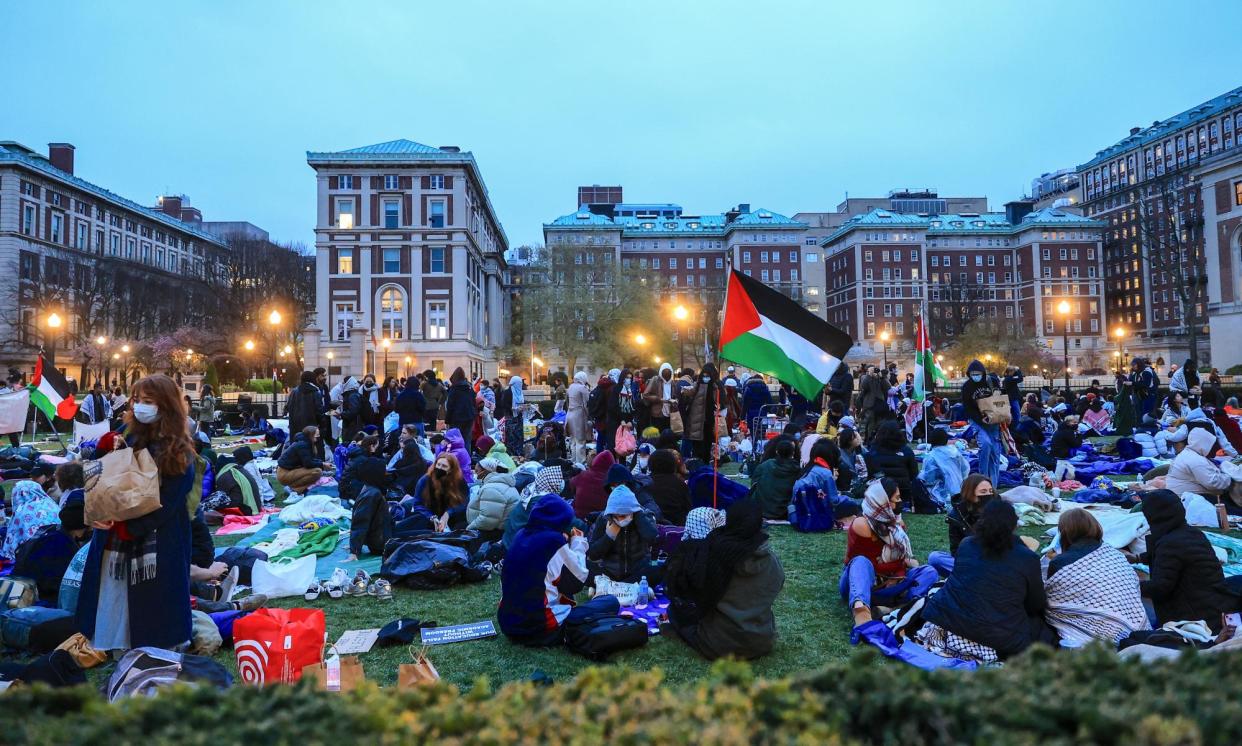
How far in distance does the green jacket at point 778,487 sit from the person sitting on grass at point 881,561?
11.5 feet

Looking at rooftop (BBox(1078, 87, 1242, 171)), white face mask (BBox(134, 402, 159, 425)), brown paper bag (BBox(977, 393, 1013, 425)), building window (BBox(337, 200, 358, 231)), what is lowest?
brown paper bag (BBox(977, 393, 1013, 425))

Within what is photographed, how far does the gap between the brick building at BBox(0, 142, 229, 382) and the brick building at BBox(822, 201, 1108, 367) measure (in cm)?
6946

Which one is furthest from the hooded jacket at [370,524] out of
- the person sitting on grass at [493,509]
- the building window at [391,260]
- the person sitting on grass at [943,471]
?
the building window at [391,260]

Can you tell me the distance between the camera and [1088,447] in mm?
15203

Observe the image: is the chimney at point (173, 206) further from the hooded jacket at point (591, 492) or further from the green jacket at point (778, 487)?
the green jacket at point (778, 487)

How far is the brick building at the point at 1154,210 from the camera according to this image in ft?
269

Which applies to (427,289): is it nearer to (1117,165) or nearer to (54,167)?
(54,167)

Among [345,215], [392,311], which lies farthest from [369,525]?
[345,215]

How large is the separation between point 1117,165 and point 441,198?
92.7m

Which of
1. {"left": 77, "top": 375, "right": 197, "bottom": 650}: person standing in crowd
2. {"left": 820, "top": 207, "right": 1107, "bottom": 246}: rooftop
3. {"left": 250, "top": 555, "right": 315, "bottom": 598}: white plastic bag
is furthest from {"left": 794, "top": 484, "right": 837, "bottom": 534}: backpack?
{"left": 820, "top": 207, "right": 1107, "bottom": 246}: rooftop

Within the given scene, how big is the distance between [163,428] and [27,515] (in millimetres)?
4418

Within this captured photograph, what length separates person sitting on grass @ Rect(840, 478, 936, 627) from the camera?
20.0 ft

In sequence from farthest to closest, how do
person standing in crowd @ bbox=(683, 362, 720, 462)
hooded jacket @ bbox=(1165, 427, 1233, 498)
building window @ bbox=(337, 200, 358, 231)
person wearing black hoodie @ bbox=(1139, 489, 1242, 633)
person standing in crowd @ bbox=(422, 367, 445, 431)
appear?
building window @ bbox=(337, 200, 358, 231), person standing in crowd @ bbox=(422, 367, 445, 431), person standing in crowd @ bbox=(683, 362, 720, 462), hooded jacket @ bbox=(1165, 427, 1233, 498), person wearing black hoodie @ bbox=(1139, 489, 1242, 633)

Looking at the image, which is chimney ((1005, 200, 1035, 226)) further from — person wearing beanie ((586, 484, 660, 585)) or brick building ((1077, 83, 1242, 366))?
person wearing beanie ((586, 484, 660, 585))
